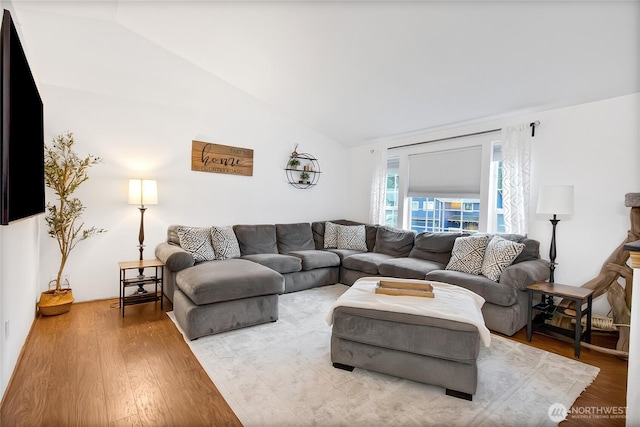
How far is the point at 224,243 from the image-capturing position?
→ 3834 mm

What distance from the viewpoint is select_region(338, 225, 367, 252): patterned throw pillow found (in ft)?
15.8

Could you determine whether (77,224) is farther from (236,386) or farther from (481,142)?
(481,142)

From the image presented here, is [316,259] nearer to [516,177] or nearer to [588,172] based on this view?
[516,177]

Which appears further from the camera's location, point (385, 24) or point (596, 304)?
point (596, 304)

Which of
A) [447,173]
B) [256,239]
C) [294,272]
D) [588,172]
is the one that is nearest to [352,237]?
[294,272]

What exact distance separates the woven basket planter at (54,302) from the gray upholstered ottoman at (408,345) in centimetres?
282

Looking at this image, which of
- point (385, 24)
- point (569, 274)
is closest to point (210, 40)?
point (385, 24)

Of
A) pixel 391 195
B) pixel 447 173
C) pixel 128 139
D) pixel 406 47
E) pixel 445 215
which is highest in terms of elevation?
pixel 406 47

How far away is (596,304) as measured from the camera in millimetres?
3092

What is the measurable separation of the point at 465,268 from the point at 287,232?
249 cm

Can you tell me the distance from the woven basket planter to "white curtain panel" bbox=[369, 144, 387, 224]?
4099mm

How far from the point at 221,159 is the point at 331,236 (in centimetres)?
205

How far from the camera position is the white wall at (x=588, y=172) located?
113 inches

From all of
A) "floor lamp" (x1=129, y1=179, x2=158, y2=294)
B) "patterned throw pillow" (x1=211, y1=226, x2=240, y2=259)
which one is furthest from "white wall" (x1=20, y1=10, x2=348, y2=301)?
"patterned throw pillow" (x1=211, y1=226, x2=240, y2=259)
